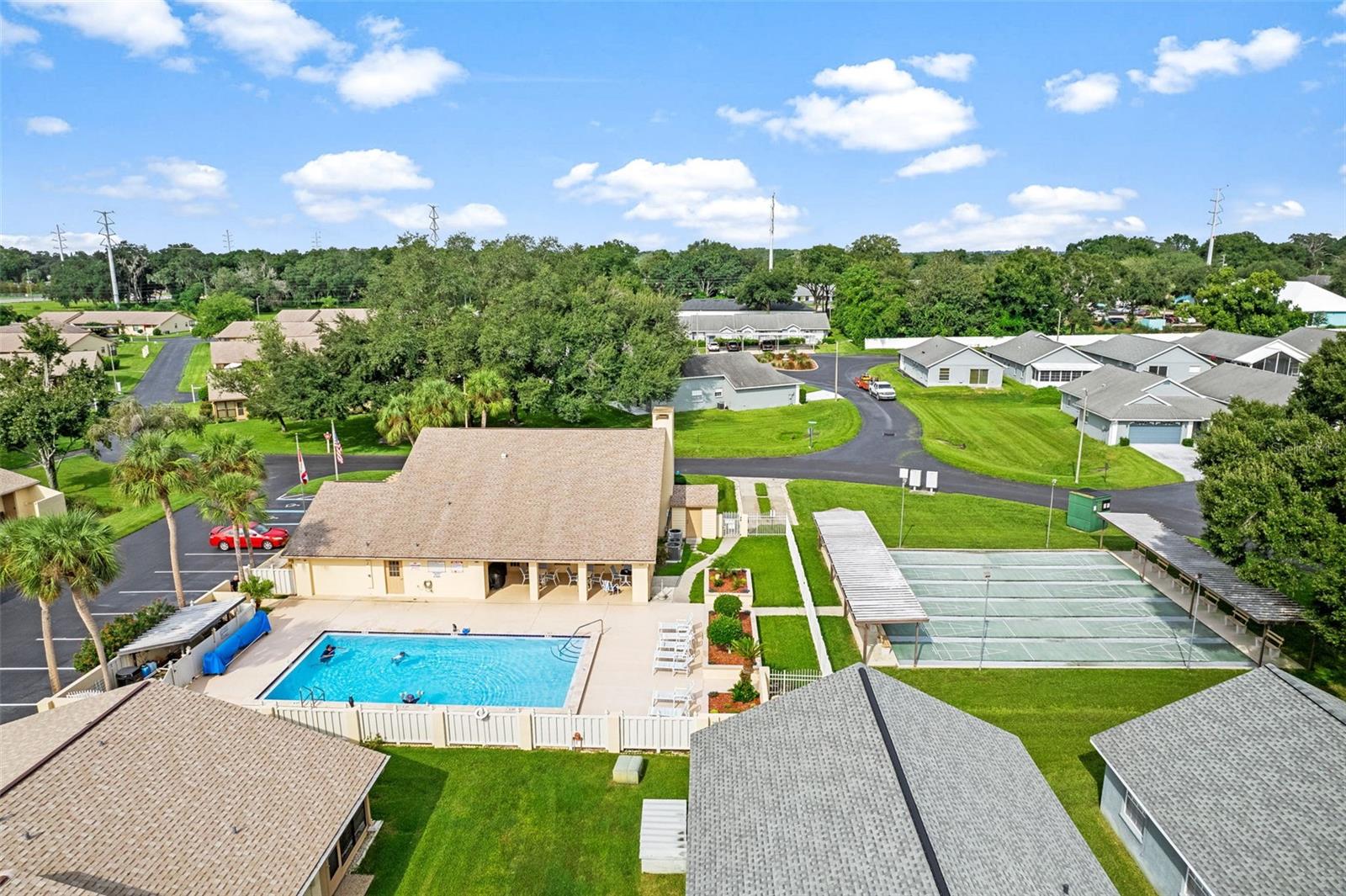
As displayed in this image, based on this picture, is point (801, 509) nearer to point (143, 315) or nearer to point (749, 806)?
point (749, 806)

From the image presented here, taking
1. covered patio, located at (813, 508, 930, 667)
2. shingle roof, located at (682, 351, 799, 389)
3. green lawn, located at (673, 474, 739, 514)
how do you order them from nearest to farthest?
covered patio, located at (813, 508, 930, 667)
green lawn, located at (673, 474, 739, 514)
shingle roof, located at (682, 351, 799, 389)

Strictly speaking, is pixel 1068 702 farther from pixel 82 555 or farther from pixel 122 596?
pixel 122 596

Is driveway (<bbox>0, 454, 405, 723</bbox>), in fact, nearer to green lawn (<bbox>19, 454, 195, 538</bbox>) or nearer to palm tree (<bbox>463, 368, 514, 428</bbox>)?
green lawn (<bbox>19, 454, 195, 538</bbox>)

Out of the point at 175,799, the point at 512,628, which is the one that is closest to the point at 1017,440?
the point at 512,628

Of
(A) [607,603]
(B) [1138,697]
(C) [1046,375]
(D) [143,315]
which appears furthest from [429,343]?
(D) [143,315]

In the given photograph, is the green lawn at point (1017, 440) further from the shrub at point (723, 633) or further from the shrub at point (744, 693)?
the shrub at point (744, 693)

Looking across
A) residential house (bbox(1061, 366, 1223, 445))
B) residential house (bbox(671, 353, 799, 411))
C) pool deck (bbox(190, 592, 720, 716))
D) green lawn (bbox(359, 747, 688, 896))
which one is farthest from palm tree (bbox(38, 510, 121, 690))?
residential house (bbox(1061, 366, 1223, 445))

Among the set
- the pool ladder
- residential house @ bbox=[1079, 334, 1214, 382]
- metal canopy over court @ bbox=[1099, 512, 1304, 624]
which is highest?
residential house @ bbox=[1079, 334, 1214, 382]
